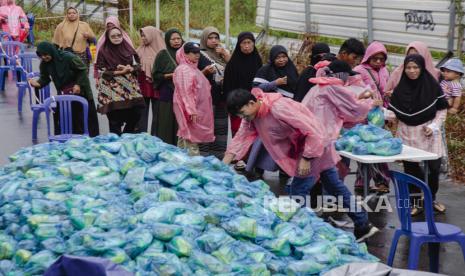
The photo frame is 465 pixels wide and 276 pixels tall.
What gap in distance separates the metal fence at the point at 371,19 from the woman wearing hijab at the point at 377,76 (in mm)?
3716

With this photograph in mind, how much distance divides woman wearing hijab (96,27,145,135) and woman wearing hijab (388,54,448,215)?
3.44 meters

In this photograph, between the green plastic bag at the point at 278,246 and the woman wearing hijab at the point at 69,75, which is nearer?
the green plastic bag at the point at 278,246

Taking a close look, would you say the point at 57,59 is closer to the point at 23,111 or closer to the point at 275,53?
the point at 275,53

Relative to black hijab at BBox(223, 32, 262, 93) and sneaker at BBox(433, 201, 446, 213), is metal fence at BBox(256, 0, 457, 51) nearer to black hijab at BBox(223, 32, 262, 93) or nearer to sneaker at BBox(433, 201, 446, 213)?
black hijab at BBox(223, 32, 262, 93)

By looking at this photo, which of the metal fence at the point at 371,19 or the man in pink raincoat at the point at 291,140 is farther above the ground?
the metal fence at the point at 371,19

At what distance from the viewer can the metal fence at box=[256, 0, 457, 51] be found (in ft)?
41.0

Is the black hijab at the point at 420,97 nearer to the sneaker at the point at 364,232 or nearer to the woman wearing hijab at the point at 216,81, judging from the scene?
the sneaker at the point at 364,232

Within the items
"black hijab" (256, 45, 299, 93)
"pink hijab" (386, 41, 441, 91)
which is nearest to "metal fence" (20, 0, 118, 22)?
"black hijab" (256, 45, 299, 93)

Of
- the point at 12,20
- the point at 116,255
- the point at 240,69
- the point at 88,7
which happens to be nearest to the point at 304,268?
the point at 116,255

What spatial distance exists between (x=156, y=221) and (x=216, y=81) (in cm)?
491

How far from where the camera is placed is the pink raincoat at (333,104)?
781 cm

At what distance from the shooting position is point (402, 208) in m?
6.35

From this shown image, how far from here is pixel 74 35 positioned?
543 inches

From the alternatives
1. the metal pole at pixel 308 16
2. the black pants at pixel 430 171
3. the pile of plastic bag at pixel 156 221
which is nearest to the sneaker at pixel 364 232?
the black pants at pixel 430 171
